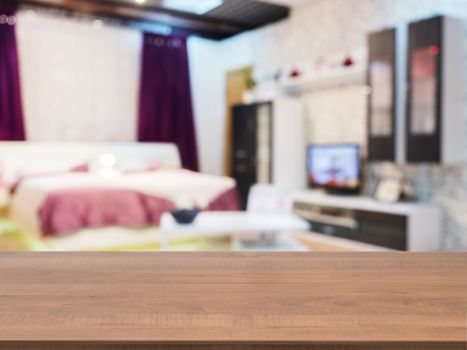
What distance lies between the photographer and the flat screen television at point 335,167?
13.4 feet

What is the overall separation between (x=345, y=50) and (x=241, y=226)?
7.33 ft

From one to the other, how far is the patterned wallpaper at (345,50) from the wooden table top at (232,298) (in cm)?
289

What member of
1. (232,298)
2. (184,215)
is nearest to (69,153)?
(184,215)

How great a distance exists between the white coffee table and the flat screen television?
0.91 m

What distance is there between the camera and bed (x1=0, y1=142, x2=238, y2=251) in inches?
129

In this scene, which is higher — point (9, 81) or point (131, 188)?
point (9, 81)

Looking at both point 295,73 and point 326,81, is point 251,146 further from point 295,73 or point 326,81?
point 326,81

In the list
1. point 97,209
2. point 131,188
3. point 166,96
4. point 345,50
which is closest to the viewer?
point 97,209

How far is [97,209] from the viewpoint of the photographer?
3377 millimetres

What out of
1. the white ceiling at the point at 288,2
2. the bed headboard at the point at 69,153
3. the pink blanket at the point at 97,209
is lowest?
the pink blanket at the point at 97,209

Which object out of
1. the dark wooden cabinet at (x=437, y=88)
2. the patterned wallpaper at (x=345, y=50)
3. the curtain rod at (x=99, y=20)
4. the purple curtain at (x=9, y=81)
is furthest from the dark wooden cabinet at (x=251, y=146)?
the purple curtain at (x=9, y=81)

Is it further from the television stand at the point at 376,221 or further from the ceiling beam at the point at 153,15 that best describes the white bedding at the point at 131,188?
the ceiling beam at the point at 153,15

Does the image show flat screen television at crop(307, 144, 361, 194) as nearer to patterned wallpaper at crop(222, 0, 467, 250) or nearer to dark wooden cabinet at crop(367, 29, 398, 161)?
patterned wallpaper at crop(222, 0, 467, 250)

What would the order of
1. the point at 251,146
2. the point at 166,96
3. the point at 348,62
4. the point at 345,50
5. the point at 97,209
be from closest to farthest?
the point at 97,209, the point at 348,62, the point at 345,50, the point at 251,146, the point at 166,96
